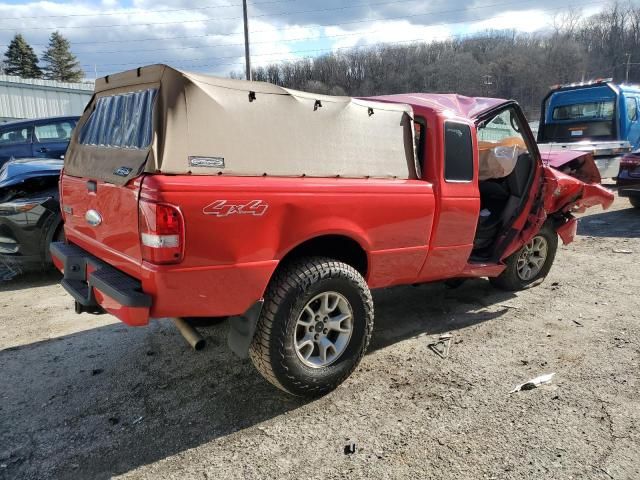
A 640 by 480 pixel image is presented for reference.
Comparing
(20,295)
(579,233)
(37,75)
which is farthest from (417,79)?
(20,295)

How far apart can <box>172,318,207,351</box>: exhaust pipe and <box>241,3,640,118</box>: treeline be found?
55734mm

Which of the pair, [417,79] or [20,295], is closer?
[20,295]

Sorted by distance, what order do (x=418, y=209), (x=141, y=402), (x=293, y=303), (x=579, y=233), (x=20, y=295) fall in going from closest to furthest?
(x=293, y=303), (x=141, y=402), (x=418, y=209), (x=20, y=295), (x=579, y=233)

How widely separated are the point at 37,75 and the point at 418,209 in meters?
83.1

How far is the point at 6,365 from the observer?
12.3 ft

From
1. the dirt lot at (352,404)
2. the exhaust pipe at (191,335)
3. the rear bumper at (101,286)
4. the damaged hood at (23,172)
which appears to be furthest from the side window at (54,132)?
the exhaust pipe at (191,335)

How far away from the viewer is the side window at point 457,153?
3936 mm

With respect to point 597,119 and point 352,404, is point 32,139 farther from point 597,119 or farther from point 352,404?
point 597,119

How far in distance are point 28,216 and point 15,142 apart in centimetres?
523

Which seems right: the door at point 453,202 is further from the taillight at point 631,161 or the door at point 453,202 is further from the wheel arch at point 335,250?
the taillight at point 631,161

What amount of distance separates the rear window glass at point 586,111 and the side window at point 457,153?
1129cm

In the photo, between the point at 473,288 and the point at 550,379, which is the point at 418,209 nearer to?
the point at 550,379

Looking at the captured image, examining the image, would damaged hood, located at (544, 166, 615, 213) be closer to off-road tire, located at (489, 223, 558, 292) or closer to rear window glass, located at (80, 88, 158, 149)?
off-road tire, located at (489, 223, 558, 292)

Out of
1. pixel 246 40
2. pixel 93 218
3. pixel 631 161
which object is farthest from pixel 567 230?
pixel 246 40
